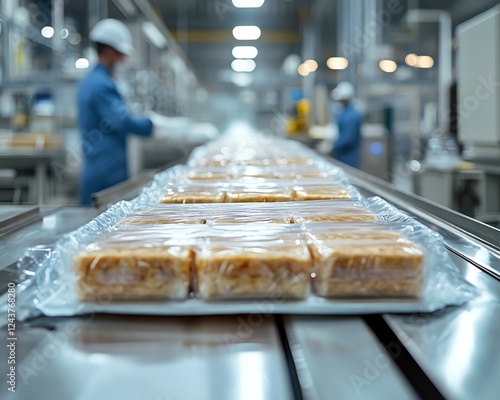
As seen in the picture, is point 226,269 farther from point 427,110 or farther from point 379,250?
point 427,110

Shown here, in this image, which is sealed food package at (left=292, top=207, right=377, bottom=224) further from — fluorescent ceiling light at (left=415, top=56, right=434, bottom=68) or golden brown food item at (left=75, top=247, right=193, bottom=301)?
fluorescent ceiling light at (left=415, top=56, right=434, bottom=68)

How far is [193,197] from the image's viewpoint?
131cm

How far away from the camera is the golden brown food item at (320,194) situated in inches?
51.9

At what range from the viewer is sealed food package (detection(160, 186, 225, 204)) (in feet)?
4.25

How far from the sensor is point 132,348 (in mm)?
636

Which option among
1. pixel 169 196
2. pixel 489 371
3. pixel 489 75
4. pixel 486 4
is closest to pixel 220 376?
pixel 489 371

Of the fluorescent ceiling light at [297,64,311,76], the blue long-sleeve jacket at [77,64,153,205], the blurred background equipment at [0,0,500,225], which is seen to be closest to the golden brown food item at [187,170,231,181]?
the blurred background equipment at [0,0,500,225]

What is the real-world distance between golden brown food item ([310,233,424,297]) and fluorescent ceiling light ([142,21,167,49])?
460cm

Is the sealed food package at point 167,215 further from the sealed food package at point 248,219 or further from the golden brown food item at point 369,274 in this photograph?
the golden brown food item at point 369,274

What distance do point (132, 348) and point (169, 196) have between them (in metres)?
0.72

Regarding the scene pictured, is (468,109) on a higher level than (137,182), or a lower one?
higher

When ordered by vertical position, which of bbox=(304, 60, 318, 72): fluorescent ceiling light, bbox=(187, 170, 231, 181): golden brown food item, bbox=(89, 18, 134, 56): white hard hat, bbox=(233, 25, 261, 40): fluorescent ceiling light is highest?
bbox=(233, 25, 261, 40): fluorescent ceiling light

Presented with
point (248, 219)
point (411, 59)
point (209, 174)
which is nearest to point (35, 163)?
point (209, 174)

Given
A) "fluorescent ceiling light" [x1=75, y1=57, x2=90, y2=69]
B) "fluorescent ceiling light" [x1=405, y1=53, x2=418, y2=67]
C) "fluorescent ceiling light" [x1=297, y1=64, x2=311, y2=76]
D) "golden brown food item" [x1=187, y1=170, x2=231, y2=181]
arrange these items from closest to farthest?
"golden brown food item" [x1=187, y1=170, x2=231, y2=181], "fluorescent ceiling light" [x1=75, y1=57, x2=90, y2=69], "fluorescent ceiling light" [x1=405, y1=53, x2=418, y2=67], "fluorescent ceiling light" [x1=297, y1=64, x2=311, y2=76]
